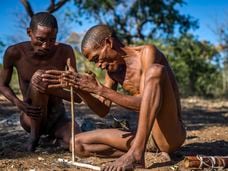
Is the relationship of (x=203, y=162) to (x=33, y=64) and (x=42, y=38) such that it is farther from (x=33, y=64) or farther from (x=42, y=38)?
(x=33, y=64)

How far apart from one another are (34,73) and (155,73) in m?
1.22

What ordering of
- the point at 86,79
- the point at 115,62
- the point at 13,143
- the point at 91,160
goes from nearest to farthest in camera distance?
A: the point at 86,79, the point at 115,62, the point at 91,160, the point at 13,143

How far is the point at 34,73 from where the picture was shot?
3.69 metres

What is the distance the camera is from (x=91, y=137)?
3.54m

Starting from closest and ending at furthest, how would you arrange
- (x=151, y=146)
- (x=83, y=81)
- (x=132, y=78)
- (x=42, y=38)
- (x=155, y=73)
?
(x=155, y=73), (x=83, y=81), (x=132, y=78), (x=151, y=146), (x=42, y=38)

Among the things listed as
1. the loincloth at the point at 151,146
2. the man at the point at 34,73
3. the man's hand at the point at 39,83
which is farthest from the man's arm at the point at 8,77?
the loincloth at the point at 151,146

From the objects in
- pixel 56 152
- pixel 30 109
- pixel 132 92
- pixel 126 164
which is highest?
pixel 132 92

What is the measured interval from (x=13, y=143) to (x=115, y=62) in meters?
1.73

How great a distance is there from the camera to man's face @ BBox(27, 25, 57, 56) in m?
3.65

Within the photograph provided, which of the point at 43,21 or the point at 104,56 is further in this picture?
the point at 43,21

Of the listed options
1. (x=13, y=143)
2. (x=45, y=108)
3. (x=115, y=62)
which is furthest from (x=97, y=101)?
(x=13, y=143)

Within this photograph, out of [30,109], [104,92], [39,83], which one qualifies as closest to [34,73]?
[39,83]

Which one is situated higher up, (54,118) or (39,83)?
(39,83)

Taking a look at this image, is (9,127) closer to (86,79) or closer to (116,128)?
(116,128)
